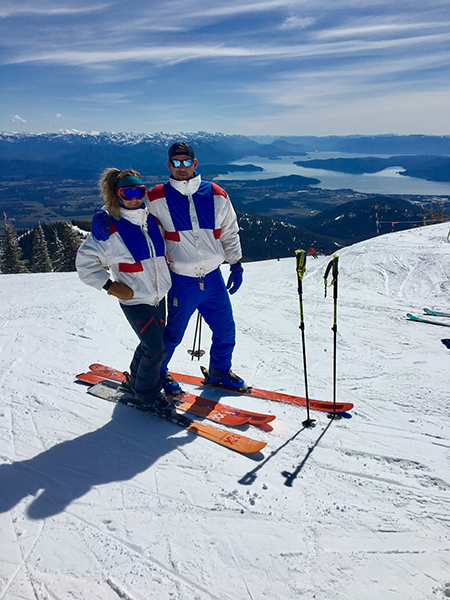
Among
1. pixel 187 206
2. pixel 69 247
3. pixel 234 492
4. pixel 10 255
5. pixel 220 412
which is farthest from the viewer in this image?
pixel 10 255

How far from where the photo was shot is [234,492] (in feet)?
8.59

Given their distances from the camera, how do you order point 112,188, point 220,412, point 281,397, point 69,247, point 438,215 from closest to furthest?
point 112,188 < point 220,412 < point 281,397 < point 69,247 < point 438,215

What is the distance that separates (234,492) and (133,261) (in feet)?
6.93

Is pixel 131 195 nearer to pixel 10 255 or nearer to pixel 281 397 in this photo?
pixel 281 397

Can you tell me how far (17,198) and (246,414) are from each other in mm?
227776

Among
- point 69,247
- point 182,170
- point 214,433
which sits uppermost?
point 182,170

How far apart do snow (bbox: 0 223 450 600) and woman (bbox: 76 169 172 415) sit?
1.03 metres

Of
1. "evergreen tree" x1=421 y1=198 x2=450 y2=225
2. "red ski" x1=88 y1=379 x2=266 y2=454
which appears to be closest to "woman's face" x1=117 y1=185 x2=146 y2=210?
"red ski" x1=88 y1=379 x2=266 y2=454

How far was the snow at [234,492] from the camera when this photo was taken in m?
1.94

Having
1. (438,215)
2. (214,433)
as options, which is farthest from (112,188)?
(438,215)

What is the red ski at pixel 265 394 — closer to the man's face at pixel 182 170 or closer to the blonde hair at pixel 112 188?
the blonde hair at pixel 112 188

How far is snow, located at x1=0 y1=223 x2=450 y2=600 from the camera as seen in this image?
1.94 m

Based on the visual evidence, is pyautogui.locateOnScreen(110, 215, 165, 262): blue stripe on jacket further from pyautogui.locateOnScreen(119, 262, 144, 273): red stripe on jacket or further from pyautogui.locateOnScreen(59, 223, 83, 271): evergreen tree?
pyautogui.locateOnScreen(59, 223, 83, 271): evergreen tree

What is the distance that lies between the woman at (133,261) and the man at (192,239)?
0.19 metres
